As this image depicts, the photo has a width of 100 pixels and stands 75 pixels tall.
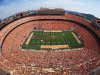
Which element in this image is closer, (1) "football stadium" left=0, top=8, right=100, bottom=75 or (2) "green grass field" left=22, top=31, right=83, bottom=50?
(1) "football stadium" left=0, top=8, right=100, bottom=75

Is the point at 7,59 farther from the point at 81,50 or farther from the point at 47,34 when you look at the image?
the point at 47,34

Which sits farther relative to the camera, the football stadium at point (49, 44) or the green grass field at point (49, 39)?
the green grass field at point (49, 39)

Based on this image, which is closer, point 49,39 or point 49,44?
point 49,44

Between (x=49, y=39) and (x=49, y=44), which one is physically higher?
(x=49, y=39)

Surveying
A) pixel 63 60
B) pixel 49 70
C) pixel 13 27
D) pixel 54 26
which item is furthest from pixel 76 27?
pixel 49 70
